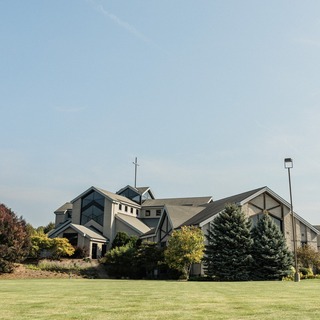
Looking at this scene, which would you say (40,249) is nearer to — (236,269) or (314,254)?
(236,269)

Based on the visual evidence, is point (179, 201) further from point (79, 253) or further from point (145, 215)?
point (79, 253)

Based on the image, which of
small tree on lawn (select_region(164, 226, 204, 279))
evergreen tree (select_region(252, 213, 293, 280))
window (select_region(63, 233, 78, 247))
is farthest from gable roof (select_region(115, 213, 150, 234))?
evergreen tree (select_region(252, 213, 293, 280))

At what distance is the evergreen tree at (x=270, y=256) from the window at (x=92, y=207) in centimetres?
2955

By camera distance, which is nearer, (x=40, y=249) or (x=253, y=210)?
(x=253, y=210)

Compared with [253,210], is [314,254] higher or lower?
lower

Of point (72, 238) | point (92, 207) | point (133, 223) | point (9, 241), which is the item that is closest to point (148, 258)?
point (9, 241)

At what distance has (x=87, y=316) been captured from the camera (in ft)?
28.4

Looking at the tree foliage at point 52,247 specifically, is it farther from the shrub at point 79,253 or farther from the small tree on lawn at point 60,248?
the shrub at point 79,253

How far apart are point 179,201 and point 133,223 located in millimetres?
12685

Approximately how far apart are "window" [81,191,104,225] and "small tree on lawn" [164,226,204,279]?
2471 cm

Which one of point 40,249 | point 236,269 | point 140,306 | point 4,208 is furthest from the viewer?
point 40,249

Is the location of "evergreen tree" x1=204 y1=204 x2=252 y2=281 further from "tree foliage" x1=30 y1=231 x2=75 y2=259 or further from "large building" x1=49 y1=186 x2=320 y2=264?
"tree foliage" x1=30 y1=231 x2=75 y2=259

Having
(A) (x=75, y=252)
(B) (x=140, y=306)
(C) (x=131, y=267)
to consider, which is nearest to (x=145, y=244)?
(C) (x=131, y=267)

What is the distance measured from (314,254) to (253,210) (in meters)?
7.69
